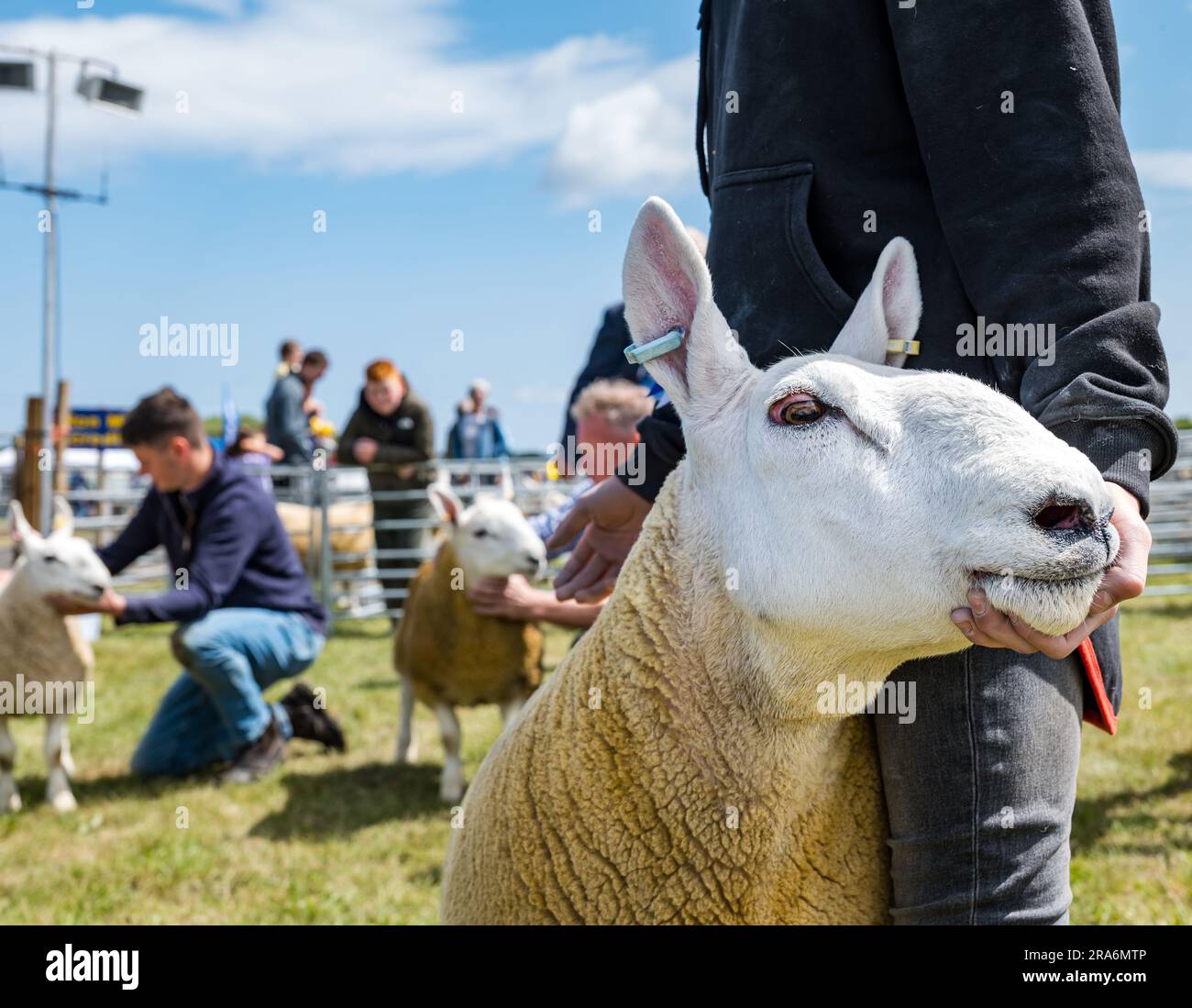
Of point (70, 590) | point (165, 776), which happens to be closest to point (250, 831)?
point (165, 776)

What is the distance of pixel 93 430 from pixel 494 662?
10.5m

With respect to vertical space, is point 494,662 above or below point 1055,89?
below

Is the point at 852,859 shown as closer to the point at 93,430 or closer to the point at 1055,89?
the point at 1055,89

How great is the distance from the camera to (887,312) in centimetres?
174

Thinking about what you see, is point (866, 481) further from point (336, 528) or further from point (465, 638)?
point (336, 528)

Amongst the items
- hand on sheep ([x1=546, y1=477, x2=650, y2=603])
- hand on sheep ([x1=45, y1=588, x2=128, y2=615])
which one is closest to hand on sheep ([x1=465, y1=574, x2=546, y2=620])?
hand on sheep ([x1=45, y1=588, x2=128, y2=615])

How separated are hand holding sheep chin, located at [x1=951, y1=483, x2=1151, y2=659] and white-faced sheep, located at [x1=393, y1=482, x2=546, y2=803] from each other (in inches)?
167

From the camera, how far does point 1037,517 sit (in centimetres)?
131

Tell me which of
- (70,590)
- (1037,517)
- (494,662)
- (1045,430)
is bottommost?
(494,662)

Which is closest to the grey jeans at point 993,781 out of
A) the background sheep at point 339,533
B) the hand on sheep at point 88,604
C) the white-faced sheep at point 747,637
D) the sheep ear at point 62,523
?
the white-faced sheep at point 747,637

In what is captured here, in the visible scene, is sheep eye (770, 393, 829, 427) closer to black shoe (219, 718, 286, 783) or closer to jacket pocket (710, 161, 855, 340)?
jacket pocket (710, 161, 855, 340)

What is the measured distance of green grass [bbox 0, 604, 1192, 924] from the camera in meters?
3.99

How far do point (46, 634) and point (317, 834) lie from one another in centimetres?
176

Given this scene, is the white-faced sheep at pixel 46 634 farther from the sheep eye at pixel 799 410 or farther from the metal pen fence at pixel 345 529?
A: the metal pen fence at pixel 345 529
